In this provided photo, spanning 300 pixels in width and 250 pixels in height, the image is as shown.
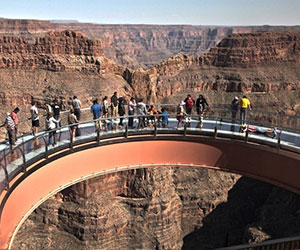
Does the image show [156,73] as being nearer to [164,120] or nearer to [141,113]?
[141,113]

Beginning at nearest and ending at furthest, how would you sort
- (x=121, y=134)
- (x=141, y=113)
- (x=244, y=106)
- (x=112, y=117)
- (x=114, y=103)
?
(x=112, y=117)
(x=121, y=134)
(x=244, y=106)
(x=141, y=113)
(x=114, y=103)

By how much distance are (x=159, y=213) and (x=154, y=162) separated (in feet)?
92.7

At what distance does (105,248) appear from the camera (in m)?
40.2

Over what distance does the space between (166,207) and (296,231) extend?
1635 centimetres

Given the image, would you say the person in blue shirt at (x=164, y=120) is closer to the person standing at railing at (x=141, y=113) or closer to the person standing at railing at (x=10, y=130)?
A: the person standing at railing at (x=141, y=113)

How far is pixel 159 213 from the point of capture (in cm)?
4347

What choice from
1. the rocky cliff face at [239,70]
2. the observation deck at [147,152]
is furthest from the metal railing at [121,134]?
the rocky cliff face at [239,70]

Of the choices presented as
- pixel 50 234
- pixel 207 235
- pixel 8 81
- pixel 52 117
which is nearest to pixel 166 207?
pixel 207 235

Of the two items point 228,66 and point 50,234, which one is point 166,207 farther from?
point 228,66

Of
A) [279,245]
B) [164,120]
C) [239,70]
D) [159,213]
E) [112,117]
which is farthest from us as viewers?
[239,70]

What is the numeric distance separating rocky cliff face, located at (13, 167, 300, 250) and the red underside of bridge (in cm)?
2064

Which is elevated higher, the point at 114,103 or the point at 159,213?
the point at 114,103

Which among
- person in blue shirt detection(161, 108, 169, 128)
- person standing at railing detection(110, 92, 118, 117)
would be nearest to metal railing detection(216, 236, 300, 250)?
person in blue shirt detection(161, 108, 169, 128)

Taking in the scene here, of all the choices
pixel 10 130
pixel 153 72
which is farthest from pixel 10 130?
pixel 153 72
